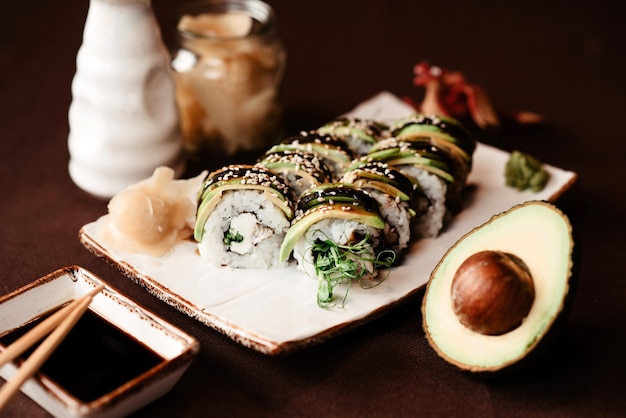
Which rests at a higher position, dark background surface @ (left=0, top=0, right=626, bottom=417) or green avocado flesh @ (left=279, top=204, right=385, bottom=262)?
green avocado flesh @ (left=279, top=204, right=385, bottom=262)

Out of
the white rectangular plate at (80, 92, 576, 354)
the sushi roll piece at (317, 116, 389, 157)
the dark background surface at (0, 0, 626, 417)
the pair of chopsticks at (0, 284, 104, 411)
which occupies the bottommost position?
the dark background surface at (0, 0, 626, 417)

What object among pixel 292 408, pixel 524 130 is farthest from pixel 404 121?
pixel 292 408

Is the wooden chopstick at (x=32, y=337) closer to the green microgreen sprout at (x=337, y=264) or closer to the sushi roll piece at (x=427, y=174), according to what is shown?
the green microgreen sprout at (x=337, y=264)

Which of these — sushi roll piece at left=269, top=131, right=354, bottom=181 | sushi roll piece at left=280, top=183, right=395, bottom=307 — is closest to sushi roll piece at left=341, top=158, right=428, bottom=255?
sushi roll piece at left=280, top=183, right=395, bottom=307

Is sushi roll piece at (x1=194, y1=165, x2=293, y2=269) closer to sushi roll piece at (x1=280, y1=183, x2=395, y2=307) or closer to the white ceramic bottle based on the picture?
sushi roll piece at (x1=280, y1=183, x2=395, y2=307)

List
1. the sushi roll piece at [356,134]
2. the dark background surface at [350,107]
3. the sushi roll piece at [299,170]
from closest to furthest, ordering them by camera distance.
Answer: the dark background surface at [350,107] < the sushi roll piece at [299,170] < the sushi roll piece at [356,134]

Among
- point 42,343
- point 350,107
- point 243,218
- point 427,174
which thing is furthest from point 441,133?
point 42,343

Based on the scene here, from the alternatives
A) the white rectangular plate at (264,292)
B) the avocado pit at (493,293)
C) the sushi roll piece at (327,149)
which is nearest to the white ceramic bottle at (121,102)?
the white rectangular plate at (264,292)

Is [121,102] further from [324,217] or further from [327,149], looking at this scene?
[324,217]
